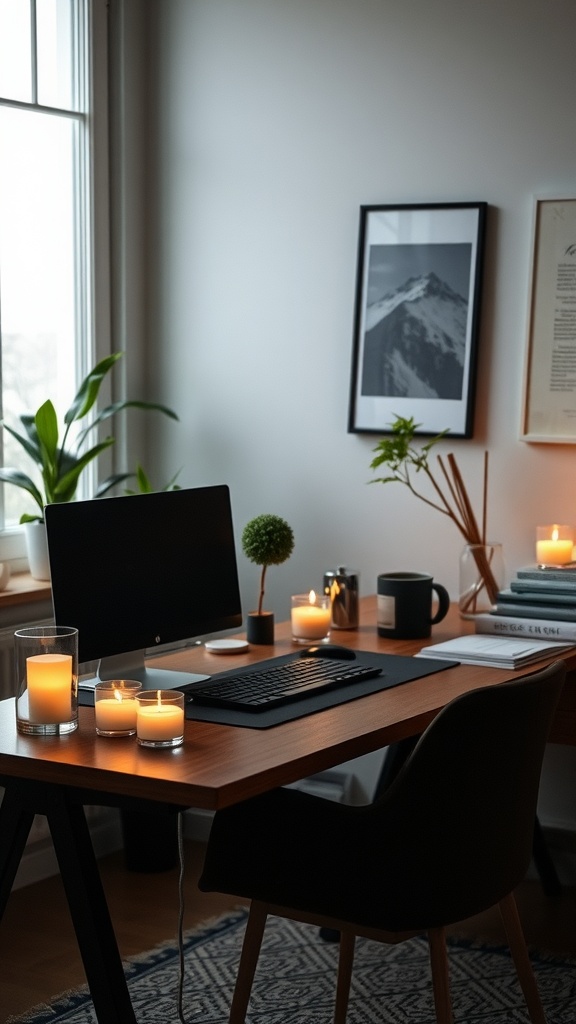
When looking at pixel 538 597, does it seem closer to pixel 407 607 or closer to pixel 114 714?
pixel 407 607

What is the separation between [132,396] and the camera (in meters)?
3.97

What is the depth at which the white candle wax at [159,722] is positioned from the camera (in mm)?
2016

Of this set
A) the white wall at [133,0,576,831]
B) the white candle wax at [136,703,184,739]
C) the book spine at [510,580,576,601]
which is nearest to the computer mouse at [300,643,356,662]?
the book spine at [510,580,576,601]

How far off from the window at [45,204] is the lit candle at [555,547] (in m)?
1.42

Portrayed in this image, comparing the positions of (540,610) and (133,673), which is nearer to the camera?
(133,673)

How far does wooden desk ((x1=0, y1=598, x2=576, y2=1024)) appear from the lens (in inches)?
73.6

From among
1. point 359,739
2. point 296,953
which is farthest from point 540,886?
point 359,739

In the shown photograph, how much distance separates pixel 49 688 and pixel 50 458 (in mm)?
1455

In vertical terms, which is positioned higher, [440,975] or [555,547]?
[555,547]

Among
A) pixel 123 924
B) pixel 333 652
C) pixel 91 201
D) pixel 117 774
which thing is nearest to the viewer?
pixel 117 774

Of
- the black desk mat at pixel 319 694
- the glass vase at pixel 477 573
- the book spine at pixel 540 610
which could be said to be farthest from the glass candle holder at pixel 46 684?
the glass vase at pixel 477 573

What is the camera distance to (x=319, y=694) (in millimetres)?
2414

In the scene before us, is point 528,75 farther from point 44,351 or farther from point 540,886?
point 540,886

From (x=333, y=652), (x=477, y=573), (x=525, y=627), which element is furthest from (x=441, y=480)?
(x=333, y=652)
